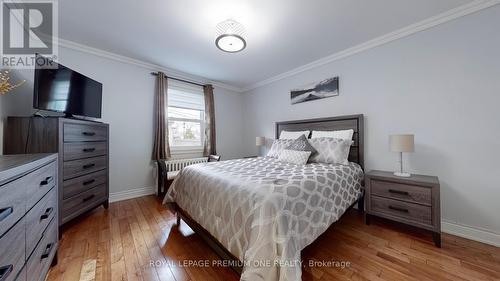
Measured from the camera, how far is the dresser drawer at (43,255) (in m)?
0.96

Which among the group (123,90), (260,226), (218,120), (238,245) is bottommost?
(238,245)

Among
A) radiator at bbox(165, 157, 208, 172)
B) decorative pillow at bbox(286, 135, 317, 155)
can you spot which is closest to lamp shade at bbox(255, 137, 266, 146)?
decorative pillow at bbox(286, 135, 317, 155)

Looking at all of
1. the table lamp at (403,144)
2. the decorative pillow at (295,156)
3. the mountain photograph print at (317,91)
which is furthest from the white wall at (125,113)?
the table lamp at (403,144)

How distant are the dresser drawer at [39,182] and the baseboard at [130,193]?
173cm

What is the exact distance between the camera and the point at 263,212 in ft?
3.61

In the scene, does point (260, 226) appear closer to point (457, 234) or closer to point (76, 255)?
point (76, 255)

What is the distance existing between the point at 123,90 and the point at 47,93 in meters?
1.14

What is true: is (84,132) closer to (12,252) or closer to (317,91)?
(12,252)

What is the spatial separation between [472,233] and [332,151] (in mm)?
1524

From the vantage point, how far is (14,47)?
73.2 inches

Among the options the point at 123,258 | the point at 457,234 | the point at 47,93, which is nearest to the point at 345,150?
the point at 457,234

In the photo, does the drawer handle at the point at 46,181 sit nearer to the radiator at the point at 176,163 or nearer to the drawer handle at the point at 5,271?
the drawer handle at the point at 5,271

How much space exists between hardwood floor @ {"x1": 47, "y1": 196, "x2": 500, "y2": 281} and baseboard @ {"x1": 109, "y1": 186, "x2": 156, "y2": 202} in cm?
73

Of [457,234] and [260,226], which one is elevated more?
[260,226]
